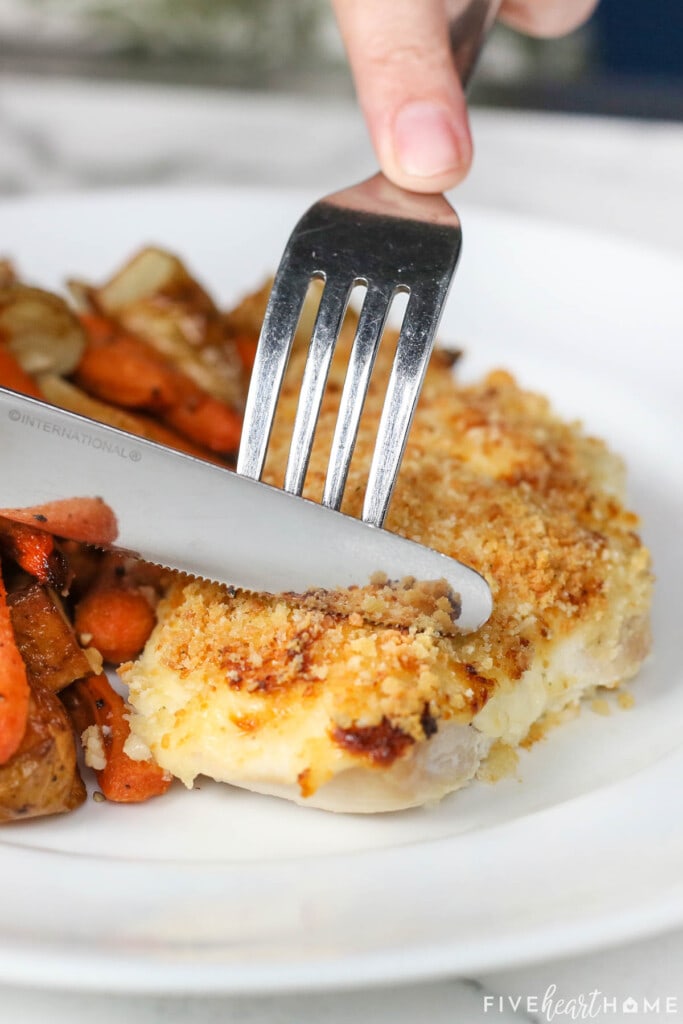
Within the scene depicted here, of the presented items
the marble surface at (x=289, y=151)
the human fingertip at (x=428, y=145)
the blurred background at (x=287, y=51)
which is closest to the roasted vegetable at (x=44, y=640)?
the human fingertip at (x=428, y=145)

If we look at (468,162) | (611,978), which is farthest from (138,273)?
(611,978)

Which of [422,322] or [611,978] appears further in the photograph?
[422,322]

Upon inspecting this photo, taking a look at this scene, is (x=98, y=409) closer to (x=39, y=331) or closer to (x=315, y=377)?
(x=39, y=331)

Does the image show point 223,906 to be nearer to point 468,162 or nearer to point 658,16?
point 468,162

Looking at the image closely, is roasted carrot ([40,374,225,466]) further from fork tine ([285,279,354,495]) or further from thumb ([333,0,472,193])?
thumb ([333,0,472,193])

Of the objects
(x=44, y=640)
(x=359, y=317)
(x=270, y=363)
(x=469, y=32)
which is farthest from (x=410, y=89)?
(x=44, y=640)

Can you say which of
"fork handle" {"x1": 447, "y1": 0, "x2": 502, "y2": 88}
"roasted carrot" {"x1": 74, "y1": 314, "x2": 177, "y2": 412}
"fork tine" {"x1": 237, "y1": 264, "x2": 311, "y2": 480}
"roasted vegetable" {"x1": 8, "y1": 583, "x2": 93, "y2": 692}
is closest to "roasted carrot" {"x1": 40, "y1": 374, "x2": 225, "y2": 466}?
"roasted carrot" {"x1": 74, "y1": 314, "x2": 177, "y2": 412}
